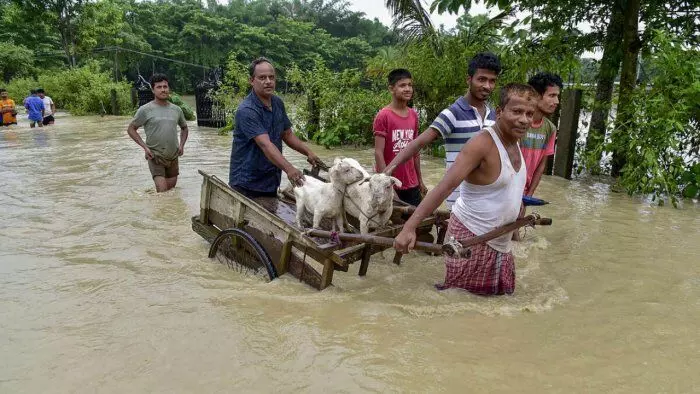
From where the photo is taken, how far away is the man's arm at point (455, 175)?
2.89 meters

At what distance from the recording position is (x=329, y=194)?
12.8 ft

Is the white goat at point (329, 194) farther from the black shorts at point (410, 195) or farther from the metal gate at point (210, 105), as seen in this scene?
the metal gate at point (210, 105)

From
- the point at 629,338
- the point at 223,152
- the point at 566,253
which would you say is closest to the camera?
the point at 629,338

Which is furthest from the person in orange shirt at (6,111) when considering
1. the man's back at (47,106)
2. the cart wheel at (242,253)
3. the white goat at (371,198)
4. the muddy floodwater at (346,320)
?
the white goat at (371,198)

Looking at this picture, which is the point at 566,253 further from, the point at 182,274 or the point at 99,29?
the point at 99,29

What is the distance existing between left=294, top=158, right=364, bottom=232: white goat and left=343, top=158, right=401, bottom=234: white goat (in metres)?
0.06

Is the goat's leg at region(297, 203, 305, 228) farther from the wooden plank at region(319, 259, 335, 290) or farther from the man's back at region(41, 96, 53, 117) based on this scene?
the man's back at region(41, 96, 53, 117)

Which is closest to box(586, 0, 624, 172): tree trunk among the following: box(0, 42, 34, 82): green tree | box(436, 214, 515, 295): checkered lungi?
box(436, 214, 515, 295): checkered lungi

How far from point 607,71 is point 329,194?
6966mm

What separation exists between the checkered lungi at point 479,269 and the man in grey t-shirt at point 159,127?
16.2ft

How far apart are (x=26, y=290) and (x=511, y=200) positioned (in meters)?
4.02

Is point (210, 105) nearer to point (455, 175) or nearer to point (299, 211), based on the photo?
point (299, 211)

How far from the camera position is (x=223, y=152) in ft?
41.0

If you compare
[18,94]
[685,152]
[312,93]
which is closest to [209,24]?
[18,94]
